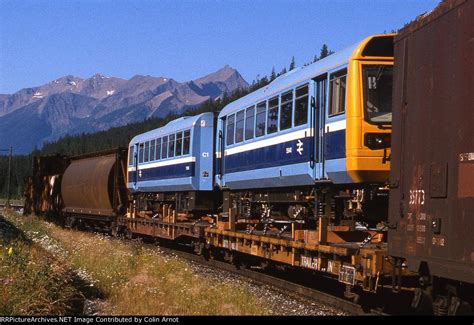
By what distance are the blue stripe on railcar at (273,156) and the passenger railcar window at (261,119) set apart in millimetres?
383

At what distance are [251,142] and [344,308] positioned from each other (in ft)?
18.7

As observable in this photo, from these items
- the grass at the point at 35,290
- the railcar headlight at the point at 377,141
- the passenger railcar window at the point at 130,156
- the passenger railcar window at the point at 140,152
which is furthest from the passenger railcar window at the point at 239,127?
the passenger railcar window at the point at 130,156

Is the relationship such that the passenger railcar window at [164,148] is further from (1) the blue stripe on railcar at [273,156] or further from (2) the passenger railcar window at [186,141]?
(1) the blue stripe on railcar at [273,156]

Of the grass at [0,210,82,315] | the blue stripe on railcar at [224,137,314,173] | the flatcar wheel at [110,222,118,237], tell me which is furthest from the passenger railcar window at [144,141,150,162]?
the grass at [0,210,82,315]

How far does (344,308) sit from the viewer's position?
10766 mm

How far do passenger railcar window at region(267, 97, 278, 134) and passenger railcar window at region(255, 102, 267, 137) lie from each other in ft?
1.02

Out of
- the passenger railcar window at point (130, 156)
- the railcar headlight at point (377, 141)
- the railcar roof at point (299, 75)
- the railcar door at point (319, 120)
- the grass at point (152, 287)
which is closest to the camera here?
the grass at point (152, 287)

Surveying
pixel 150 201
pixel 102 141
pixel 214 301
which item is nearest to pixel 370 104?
pixel 214 301

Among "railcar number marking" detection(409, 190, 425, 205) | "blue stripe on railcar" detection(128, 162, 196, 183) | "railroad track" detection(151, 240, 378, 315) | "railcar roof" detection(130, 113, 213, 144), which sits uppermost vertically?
"railcar roof" detection(130, 113, 213, 144)

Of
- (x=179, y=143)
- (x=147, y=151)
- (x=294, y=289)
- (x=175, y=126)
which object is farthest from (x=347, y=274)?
(x=147, y=151)

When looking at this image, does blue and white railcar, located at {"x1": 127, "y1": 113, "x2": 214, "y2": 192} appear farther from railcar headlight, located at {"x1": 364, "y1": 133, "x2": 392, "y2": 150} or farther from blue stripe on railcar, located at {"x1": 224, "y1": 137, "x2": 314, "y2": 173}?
railcar headlight, located at {"x1": 364, "y1": 133, "x2": 392, "y2": 150}

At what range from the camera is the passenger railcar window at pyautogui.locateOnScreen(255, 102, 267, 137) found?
1473 centimetres

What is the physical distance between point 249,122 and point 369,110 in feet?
19.0

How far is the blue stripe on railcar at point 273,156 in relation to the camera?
40.9 ft
